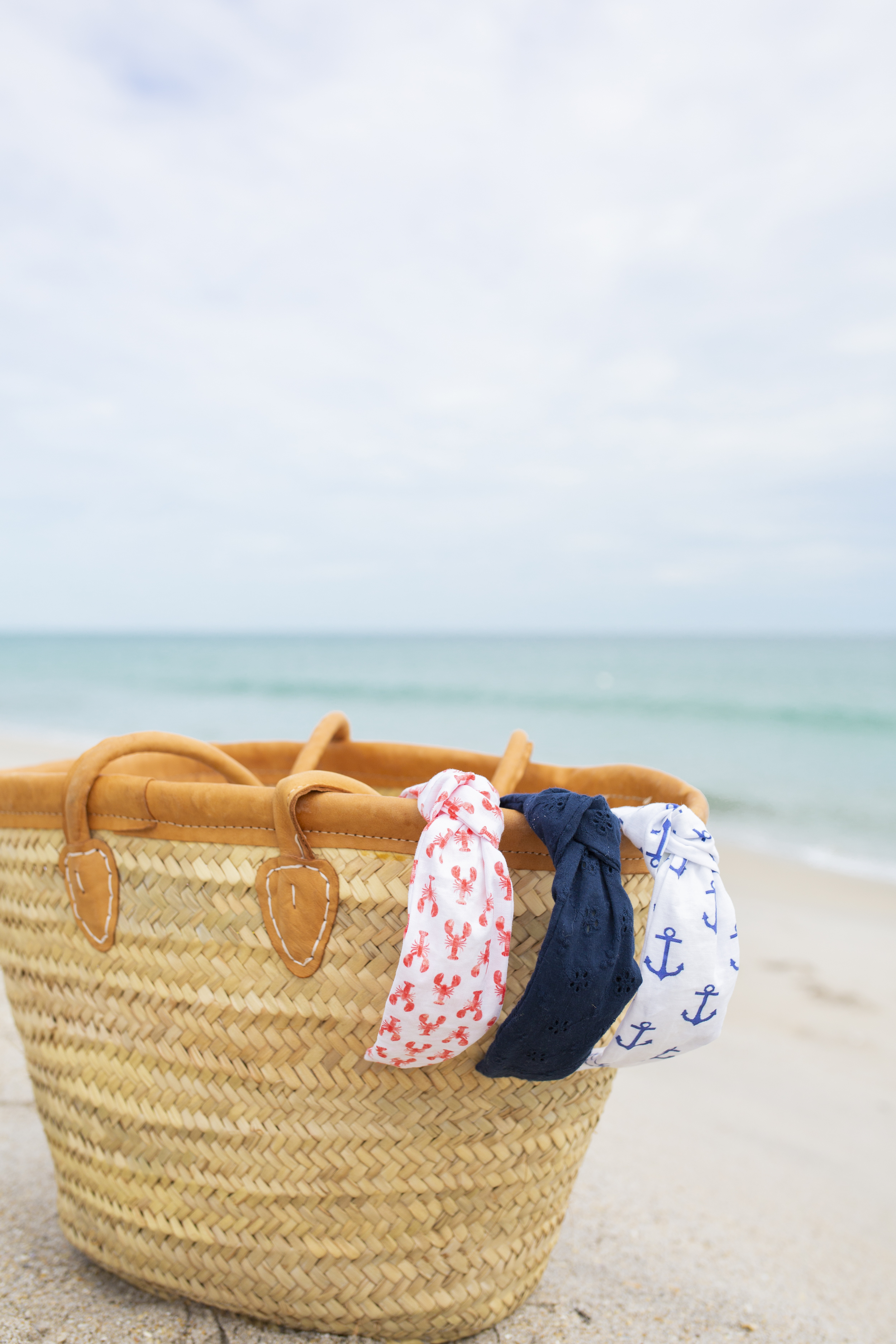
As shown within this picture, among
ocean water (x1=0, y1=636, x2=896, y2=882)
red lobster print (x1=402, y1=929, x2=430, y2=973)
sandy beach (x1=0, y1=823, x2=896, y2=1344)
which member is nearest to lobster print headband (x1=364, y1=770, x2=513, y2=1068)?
red lobster print (x1=402, y1=929, x2=430, y2=973)

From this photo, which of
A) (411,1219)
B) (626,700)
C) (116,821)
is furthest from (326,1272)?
(626,700)

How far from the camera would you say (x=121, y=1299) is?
1140mm

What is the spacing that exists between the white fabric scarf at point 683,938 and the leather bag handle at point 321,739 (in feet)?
2.39

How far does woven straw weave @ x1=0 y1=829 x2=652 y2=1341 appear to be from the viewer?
0.97 meters

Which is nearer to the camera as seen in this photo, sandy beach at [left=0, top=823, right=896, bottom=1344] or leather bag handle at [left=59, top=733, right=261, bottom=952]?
leather bag handle at [left=59, top=733, right=261, bottom=952]

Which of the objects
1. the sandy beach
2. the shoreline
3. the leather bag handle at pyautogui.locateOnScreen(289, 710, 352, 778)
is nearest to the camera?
the sandy beach

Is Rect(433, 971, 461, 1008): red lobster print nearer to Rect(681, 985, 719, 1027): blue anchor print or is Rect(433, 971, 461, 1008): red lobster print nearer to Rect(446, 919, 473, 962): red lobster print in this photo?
Rect(446, 919, 473, 962): red lobster print

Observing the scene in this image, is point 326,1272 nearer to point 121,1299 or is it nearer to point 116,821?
point 121,1299

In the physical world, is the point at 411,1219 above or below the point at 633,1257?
above

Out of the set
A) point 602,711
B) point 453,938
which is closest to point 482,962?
point 453,938

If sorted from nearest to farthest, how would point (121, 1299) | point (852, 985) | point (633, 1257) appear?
point (121, 1299) < point (633, 1257) < point (852, 985)

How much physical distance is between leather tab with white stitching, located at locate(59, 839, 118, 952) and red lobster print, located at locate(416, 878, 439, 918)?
0.43 meters

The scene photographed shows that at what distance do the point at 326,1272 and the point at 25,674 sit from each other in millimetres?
26344

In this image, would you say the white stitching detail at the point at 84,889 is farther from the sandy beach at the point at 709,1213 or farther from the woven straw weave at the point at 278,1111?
the sandy beach at the point at 709,1213
